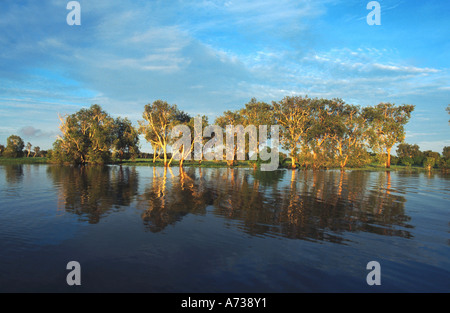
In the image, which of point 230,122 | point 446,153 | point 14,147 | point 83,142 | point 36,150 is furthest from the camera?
point 36,150

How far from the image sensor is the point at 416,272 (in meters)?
7.20

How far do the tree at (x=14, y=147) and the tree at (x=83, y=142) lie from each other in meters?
46.4

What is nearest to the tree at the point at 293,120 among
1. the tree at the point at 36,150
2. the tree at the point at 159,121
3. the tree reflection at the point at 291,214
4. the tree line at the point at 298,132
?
the tree line at the point at 298,132

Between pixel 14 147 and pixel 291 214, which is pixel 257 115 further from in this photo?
pixel 14 147

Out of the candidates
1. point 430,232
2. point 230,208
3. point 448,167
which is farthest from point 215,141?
point 448,167

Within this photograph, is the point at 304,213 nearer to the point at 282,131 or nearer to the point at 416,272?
the point at 416,272

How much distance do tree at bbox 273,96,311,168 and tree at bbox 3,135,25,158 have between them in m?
101

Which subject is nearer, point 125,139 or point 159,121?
point 159,121

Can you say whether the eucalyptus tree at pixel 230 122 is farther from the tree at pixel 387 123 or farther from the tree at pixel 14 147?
the tree at pixel 14 147

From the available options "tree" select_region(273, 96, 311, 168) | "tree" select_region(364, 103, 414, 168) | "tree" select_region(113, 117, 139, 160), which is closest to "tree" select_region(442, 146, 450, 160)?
"tree" select_region(364, 103, 414, 168)

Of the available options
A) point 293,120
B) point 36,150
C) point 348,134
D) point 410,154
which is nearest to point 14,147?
point 36,150

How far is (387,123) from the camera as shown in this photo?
74.0m

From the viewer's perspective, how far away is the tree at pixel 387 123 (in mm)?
73500

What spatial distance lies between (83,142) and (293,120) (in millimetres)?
56725
